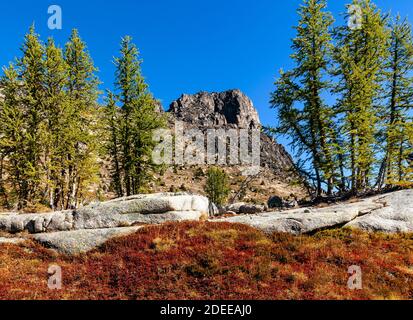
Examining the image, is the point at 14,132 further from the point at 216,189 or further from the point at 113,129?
the point at 216,189

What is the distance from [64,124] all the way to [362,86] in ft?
77.8

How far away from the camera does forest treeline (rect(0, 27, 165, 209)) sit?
24734mm

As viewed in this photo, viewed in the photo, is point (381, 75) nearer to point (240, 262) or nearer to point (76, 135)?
point (240, 262)

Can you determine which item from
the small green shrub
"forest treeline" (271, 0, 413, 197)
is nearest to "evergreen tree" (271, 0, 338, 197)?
"forest treeline" (271, 0, 413, 197)

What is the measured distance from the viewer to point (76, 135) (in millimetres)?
26641

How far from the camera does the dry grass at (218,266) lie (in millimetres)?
10312

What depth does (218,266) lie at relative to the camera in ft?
38.4

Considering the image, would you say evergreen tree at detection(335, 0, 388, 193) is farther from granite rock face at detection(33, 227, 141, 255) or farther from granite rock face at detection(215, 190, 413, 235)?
granite rock face at detection(33, 227, 141, 255)

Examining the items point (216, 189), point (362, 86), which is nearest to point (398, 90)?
point (362, 86)

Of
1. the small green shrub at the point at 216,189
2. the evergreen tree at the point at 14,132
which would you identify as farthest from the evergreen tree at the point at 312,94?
the small green shrub at the point at 216,189

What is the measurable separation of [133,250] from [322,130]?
16.3 m

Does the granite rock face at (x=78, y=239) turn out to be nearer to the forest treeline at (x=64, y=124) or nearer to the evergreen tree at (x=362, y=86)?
the forest treeline at (x=64, y=124)

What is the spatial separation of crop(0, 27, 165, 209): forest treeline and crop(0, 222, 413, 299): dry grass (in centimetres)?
1275
